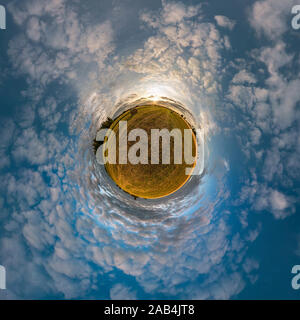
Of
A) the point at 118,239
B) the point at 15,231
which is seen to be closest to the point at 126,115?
the point at 118,239

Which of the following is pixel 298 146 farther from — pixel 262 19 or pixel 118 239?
pixel 118 239

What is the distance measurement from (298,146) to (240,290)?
2.14ft

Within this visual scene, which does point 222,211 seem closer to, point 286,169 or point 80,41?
point 286,169

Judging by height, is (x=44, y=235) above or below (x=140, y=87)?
below

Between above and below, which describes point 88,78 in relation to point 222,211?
above

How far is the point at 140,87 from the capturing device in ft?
4.11

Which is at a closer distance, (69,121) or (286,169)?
(286,169)

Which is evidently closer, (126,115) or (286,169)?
(286,169)

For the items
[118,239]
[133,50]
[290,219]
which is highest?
[133,50]

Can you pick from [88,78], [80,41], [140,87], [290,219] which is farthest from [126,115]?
[290,219]

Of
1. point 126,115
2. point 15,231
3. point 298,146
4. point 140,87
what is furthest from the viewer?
point 126,115

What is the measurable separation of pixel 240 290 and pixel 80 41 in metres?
1.28

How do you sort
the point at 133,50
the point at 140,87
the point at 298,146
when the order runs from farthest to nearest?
the point at 140,87, the point at 133,50, the point at 298,146

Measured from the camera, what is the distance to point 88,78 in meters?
1.03
